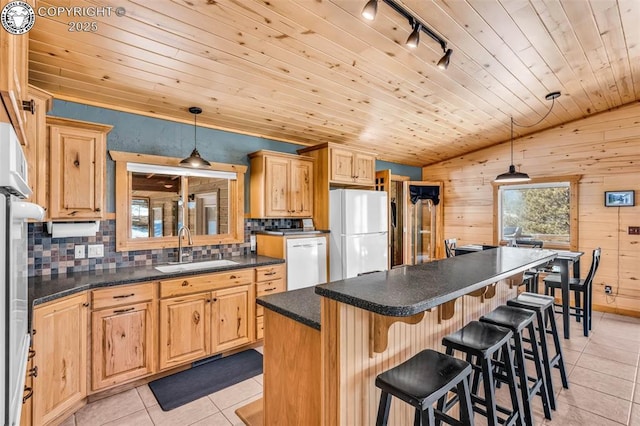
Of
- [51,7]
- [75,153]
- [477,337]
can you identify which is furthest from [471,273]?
[75,153]

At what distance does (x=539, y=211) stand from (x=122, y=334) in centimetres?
595

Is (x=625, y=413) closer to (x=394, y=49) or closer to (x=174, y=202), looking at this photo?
(x=394, y=49)

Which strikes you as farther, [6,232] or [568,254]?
[568,254]

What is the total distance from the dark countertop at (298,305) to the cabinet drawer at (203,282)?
1.25m

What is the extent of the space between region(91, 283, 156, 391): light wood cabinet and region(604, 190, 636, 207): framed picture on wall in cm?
586

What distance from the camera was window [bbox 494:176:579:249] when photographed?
4.92m

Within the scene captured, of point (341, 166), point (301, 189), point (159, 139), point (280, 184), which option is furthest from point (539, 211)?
point (159, 139)

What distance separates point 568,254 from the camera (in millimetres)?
3961

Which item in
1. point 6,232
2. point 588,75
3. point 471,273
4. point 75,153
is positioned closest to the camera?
point 6,232

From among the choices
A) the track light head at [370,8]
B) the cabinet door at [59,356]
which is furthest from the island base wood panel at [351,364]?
the track light head at [370,8]

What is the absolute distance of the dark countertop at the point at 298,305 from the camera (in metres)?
1.53

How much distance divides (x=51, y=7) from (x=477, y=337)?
3.03 m

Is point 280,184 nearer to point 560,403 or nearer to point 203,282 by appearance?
point 203,282

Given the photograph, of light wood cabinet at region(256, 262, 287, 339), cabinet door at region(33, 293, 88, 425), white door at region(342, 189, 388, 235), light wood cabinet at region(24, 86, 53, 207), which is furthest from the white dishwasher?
light wood cabinet at region(24, 86, 53, 207)
